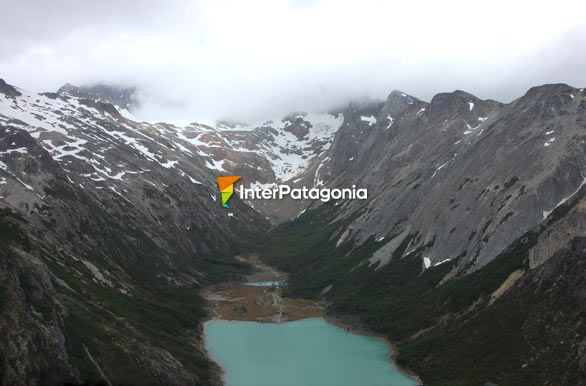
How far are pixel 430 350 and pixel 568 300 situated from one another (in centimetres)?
2875

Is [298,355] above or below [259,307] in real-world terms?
above

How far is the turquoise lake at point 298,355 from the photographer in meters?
108

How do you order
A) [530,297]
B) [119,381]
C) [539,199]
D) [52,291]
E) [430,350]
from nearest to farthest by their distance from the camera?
1. [119,381]
2. [52,291]
3. [530,297]
4. [430,350]
5. [539,199]

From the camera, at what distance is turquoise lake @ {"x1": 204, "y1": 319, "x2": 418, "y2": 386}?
4242 inches

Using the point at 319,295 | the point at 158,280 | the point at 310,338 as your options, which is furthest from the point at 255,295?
the point at 310,338

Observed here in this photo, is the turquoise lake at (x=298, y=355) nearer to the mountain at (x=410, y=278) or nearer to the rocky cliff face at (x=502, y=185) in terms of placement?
the mountain at (x=410, y=278)

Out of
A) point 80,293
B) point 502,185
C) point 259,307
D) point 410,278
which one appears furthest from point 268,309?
point 80,293

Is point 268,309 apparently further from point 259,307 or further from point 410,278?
point 410,278

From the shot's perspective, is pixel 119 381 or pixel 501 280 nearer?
pixel 119 381

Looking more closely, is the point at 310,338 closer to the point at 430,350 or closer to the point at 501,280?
the point at 430,350

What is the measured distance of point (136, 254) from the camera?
585ft

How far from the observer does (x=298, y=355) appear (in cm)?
12656

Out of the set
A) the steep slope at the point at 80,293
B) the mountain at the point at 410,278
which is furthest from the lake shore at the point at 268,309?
the steep slope at the point at 80,293

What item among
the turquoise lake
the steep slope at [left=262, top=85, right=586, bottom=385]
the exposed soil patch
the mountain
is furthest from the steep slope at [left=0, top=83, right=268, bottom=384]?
the steep slope at [left=262, top=85, right=586, bottom=385]
